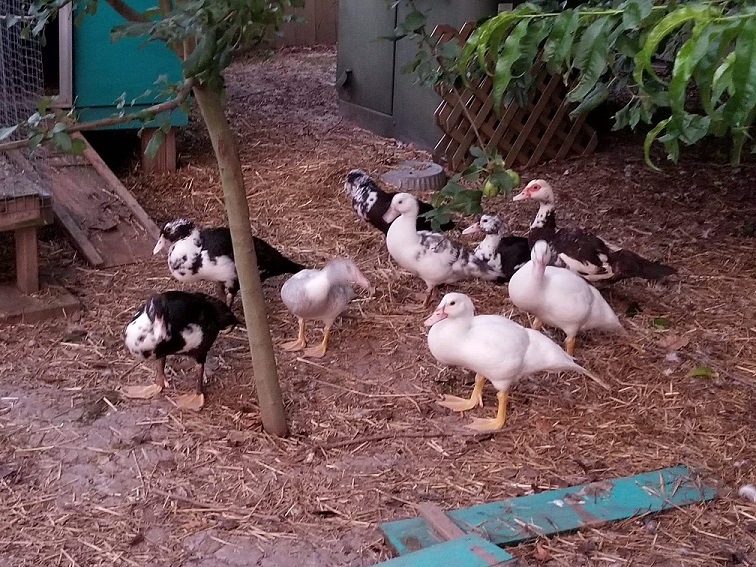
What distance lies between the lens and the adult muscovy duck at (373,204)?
4.42 metres

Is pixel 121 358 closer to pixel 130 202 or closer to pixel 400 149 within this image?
pixel 130 202

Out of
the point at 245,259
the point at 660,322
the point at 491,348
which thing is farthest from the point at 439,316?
the point at 660,322

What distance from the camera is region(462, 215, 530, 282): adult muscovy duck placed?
387cm

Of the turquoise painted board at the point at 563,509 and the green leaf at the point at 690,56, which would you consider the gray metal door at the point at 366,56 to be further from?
the green leaf at the point at 690,56

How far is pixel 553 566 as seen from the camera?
7.42ft

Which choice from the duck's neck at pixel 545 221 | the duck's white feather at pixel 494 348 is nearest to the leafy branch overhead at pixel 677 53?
the duck's white feather at pixel 494 348

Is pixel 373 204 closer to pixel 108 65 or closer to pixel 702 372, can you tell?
pixel 702 372

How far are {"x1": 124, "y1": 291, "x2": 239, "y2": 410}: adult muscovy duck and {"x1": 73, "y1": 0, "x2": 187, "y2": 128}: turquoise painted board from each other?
8.22 ft

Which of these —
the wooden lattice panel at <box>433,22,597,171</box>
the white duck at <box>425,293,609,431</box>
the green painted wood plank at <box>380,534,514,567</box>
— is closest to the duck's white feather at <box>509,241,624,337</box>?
the white duck at <box>425,293,609,431</box>

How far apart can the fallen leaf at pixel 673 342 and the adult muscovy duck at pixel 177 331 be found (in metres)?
1.86

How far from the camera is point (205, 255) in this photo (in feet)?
11.8

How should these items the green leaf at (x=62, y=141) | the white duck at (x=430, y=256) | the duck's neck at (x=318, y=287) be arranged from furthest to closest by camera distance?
1. the white duck at (x=430, y=256)
2. the duck's neck at (x=318, y=287)
3. the green leaf at (x=62, y=141)

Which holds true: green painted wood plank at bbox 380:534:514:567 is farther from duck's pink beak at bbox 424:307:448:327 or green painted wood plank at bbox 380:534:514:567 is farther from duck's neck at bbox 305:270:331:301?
duck's neck at bbox 305:270:331:301

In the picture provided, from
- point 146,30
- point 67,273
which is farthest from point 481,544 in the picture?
point 67,273
